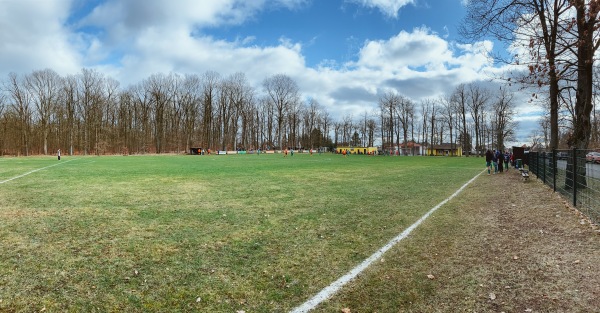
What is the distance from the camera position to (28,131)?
58.2 meters

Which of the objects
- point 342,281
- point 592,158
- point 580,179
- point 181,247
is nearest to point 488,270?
point 342,281

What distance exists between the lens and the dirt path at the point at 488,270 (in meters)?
3.87

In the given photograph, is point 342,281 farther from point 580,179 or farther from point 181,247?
point 580,179

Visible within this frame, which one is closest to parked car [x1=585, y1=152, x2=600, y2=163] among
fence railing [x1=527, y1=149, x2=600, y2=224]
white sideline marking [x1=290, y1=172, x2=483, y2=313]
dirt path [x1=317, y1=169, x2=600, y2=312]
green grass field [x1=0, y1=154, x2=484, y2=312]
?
fence railing [x1=527, y1=149, x2=600, y2=224]

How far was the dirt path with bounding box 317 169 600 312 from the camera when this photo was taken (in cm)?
387

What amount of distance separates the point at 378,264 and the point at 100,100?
73248 millimetres

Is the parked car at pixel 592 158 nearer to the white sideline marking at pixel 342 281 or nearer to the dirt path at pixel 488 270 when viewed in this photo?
the dirt path at pixel 488 270

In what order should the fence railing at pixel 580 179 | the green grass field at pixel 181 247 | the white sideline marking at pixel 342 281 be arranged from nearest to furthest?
the white sideline marking at pixel 342 281, the green grass field at pixel 181 247, the fence railing at pixel 580 179

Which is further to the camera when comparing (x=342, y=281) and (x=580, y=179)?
(x=580, y=179)

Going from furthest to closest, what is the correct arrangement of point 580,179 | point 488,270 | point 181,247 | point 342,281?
point 580,179, point 181,247, point 488,270, point 342,281

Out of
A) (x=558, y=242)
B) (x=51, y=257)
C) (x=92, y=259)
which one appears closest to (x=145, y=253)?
(x=92, y=259)

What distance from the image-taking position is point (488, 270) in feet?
15.9

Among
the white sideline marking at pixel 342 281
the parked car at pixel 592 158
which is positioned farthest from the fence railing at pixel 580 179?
the white sideline marking at pixel 342 281

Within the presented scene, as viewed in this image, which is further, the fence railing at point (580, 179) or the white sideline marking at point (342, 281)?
the fence railing at point (580, 179)
